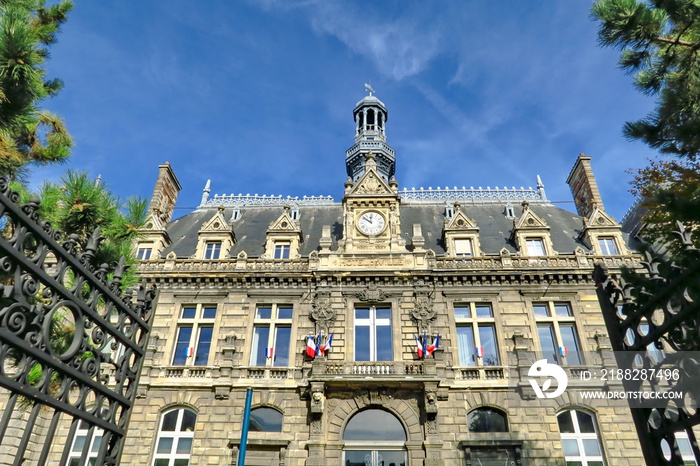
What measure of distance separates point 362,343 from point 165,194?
16733mm

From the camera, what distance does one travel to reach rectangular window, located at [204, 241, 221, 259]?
962 inches

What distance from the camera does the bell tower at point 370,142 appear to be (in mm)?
33281

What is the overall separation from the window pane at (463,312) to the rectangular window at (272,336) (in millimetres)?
7835

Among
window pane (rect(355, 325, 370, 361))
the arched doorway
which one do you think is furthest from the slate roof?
the arched doorway

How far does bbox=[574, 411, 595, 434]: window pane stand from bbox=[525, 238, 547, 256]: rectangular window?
7.91m

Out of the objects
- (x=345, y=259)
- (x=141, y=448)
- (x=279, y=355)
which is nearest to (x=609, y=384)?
(x=345, y=259)

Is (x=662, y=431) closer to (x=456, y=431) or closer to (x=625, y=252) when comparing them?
(x=456, y=431)

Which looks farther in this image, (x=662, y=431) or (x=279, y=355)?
(x=279, y=355)

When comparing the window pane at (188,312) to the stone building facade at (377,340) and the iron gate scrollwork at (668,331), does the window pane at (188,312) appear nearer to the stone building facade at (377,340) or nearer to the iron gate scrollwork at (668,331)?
the stone building facade at (377,340)

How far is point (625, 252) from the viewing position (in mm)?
23219

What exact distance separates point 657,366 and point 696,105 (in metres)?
4.92

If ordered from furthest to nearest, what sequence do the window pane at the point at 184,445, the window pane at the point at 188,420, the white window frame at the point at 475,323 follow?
the white window frame at the point at 475,323 < the window pane at the point at 188,420 < the window pane at the point at 184,445

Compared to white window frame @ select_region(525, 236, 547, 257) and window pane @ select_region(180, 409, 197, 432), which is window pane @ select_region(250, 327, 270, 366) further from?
white window frame @ select_region(525, 236, 547, 257)

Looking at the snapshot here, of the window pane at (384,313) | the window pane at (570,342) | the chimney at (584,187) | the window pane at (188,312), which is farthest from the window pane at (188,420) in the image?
the chimney at (584,187)
